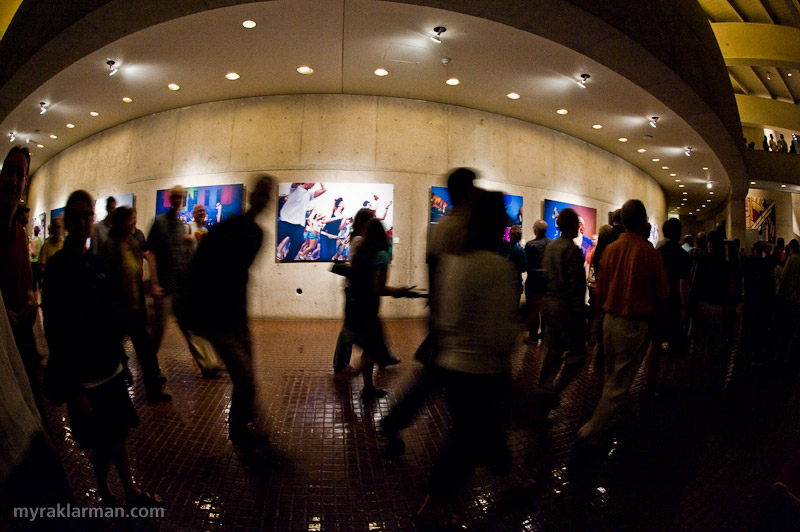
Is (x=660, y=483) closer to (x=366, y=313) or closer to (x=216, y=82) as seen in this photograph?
(x=366, y=313)

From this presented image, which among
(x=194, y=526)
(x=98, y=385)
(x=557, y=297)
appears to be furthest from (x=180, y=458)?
(x=557, y=297)

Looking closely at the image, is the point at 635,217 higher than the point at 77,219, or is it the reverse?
the point at 635,217

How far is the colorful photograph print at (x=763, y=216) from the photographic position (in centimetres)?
2031

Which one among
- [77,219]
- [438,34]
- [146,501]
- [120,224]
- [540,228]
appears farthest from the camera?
[438,34]

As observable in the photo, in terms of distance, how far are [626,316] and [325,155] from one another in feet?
21.1

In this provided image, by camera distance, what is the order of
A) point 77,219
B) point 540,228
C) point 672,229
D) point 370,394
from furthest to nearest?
point 540,228, point 672,229, point 370,394, point 77,219

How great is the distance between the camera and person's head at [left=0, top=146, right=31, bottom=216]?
1.92m

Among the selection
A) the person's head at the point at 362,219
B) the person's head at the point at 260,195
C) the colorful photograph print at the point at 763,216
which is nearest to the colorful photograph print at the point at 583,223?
the person's head at the point at 362,219

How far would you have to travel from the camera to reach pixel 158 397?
3518 millimetres

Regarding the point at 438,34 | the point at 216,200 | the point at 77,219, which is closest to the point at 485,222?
the point at 77,219

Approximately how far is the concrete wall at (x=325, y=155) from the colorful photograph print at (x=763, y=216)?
19.4 m

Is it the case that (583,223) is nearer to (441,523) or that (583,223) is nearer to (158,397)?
(441,523)

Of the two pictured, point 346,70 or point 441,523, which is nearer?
point 441,523

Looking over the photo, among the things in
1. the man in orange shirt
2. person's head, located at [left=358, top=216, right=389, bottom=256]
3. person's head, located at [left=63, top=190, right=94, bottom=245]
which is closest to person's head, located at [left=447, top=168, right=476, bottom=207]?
person's head, located at [left=358, top=216, right=389, bottom=256]
